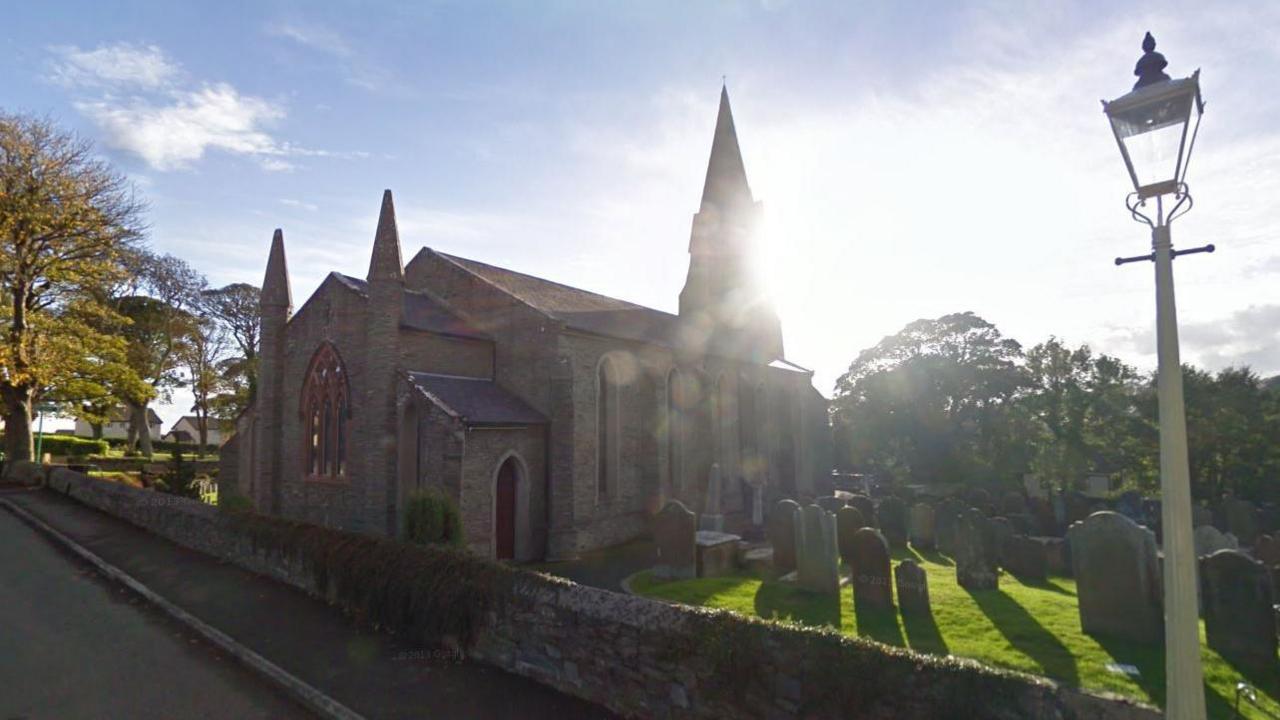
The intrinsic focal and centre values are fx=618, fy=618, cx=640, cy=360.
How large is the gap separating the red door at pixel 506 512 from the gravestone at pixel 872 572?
9655mm

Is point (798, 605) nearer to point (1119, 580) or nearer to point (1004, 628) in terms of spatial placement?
point (1004, 628)

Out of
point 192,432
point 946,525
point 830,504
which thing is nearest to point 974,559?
point 946,525

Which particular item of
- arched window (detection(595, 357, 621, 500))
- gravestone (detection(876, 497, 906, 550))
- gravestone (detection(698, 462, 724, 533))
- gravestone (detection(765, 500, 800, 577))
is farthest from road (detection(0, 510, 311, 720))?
gravestone (detection(876, 497, 906, 550))

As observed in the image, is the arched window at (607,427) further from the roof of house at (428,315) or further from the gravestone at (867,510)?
the gravestone at (867,510)

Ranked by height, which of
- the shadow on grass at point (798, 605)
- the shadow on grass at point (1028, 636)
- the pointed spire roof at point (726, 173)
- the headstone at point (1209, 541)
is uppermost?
the pointed spire roof at point (726, 173)

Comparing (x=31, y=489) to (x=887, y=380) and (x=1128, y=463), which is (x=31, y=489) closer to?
(x=887, y=380)

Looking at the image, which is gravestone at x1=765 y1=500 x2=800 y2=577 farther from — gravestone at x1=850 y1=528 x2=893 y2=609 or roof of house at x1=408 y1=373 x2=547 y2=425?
roof of house at x1=408 y1=373 x2=547 y2=425

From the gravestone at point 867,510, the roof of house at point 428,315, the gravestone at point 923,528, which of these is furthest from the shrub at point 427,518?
the gravestone at point 923,528

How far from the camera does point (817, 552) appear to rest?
40.8 feet

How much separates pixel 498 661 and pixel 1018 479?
3418cm

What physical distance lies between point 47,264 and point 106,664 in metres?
27.6

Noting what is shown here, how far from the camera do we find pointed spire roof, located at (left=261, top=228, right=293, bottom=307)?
19953mm

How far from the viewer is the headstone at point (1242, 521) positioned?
57.4ft

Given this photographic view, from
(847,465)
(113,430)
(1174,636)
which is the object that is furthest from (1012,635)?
(113,430)
